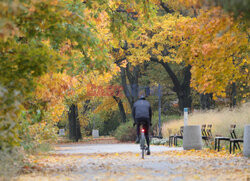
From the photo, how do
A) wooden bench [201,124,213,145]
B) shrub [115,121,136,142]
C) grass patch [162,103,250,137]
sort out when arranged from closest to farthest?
wooden bench [201,124,213,145]
grass patch [162,103,250,137]
shrub [115,121,136,142]

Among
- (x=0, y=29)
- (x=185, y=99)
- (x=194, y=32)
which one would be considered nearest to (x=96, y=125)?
(x=185, y=99)

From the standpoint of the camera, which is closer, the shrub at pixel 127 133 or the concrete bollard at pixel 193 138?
the concrete bollard at pixel 193 138

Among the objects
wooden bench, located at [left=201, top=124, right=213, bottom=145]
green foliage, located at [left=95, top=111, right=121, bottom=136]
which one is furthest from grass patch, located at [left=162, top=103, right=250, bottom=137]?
green foliage, located at [left=95, top=111, right=121, bottom=136]

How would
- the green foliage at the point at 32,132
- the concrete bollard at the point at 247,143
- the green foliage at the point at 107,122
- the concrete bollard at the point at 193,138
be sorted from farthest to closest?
the green foliage at the point at 107,122 < the concrete bollard at the point at 193,138 < the concrete bollard at the point at 247,143 < the green foliage at the point at 32,132

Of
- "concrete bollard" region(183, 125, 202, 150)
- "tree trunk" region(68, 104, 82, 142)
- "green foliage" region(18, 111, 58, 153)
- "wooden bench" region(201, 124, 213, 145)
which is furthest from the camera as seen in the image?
"tree trunk" region(68, 104, 82, 142)

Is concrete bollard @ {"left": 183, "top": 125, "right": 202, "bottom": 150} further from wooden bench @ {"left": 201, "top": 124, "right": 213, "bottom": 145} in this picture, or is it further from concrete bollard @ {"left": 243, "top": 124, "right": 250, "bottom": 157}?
concrete bollard @ {"left": 243, "top": 124, "right": 250, "bottom": 157}

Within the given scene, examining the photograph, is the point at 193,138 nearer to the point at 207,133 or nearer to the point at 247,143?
the point at 207,133

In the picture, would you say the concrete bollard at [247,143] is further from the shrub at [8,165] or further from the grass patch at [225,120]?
the shrub at [8,165]

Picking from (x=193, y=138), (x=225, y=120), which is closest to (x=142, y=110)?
(x=193, y=138)

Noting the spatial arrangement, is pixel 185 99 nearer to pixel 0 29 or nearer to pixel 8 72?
pixel 8 72

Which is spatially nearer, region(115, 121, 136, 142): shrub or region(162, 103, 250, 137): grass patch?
region(162, 103, 250, 137): grass patch

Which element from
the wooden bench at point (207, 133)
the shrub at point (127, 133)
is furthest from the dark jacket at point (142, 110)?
the shrub at point (127, 133)

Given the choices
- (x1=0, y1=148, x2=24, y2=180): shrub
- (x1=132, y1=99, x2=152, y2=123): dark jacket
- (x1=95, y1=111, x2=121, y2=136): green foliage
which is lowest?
(x1=0, y1=148, x2=24, y2=180): shrub

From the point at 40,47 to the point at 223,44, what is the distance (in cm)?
482
